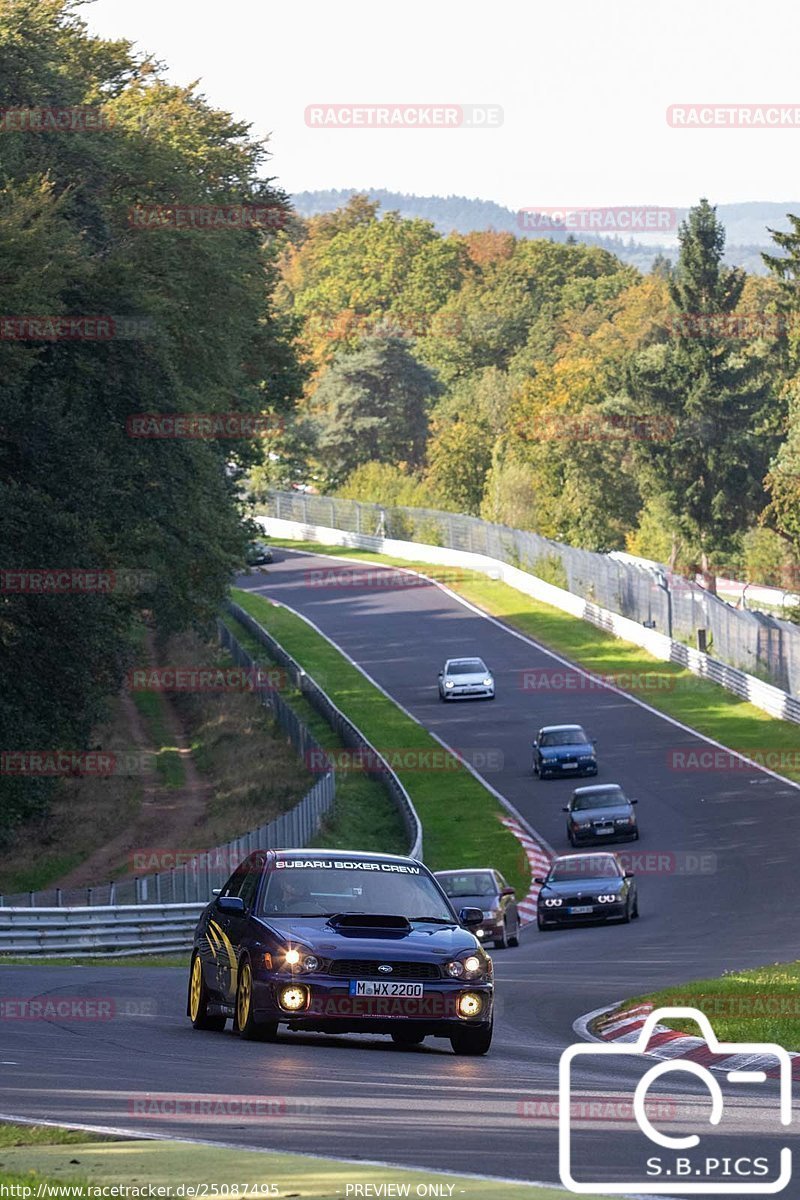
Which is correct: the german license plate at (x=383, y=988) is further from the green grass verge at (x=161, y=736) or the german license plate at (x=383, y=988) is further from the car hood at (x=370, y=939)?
the green grass verge at (x=161, y=736)

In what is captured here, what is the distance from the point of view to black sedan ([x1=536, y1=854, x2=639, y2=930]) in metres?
31.6

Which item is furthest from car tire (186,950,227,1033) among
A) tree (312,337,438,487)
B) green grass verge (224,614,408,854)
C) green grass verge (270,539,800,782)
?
tree (312,337,438,487)

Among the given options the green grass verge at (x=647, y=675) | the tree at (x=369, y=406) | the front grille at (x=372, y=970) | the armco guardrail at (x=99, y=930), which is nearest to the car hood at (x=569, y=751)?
the green grass verge at (x=647, y=675)

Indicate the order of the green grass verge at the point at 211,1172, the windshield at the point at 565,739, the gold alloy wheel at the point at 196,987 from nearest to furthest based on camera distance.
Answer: the green grass verge at the point at 211,1172, the gold alloy wheel at the point at 196,987, the windshield at the point at 565,739

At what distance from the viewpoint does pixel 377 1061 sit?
12.5 m

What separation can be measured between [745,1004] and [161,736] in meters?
42.5

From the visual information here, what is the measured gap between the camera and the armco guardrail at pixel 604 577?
189 ft

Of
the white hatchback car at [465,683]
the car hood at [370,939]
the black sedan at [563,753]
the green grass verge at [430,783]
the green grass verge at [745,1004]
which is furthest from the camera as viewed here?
the white hatchback car at [465,683]

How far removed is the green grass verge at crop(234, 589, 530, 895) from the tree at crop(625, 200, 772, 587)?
32.6 metres

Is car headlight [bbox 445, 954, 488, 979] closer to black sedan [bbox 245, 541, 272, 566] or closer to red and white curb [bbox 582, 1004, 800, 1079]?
red and white curb [bbox 582, 1004, 800, 1079]

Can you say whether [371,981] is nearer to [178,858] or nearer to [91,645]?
[91,645]

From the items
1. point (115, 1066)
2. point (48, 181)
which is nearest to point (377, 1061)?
point (115, 1066)

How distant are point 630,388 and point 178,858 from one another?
70982 mm

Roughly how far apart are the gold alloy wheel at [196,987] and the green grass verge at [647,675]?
34315 millimetres
